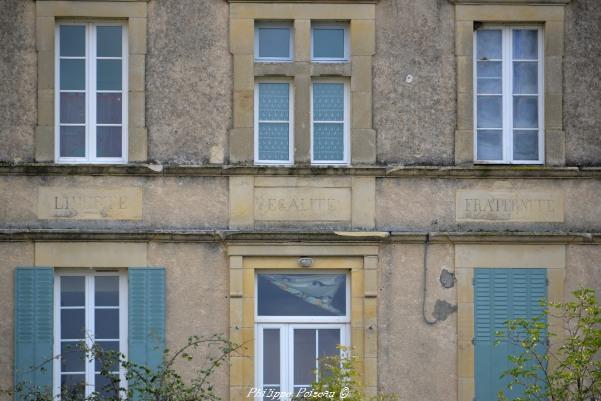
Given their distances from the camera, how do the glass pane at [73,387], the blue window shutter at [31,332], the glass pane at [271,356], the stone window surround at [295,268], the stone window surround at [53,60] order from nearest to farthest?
the glass pane at [73,387] < the blue window shutter at [31,332] < the stone window surround at [295,268] < the stone window surround at [53,60] < the glass pane at [271,356]

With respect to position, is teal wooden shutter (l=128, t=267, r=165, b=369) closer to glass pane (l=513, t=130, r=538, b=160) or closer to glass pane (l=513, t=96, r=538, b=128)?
glass pane (l=513, t=130, r=538, b=160)

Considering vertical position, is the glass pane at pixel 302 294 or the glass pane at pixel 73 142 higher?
the glass pane at pixel 73 142

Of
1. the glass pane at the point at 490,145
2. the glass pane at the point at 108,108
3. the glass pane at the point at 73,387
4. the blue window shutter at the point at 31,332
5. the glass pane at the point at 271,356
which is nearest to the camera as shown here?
the glass pane at the point at 73,387

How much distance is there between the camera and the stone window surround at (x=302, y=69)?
16734 millimetres

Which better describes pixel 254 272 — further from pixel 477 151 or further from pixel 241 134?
pixel 477 151

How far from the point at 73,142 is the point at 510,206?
5.38m

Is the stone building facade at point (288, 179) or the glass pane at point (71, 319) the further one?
the glass pane at point (71, 319)

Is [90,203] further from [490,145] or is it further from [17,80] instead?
[490,145]

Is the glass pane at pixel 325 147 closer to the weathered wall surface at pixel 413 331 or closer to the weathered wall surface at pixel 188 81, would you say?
the weathered wall surface at pixel 188 81

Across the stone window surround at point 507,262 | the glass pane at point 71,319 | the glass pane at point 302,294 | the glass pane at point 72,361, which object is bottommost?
the glass pane at point 72,361

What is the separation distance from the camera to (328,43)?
17016mm

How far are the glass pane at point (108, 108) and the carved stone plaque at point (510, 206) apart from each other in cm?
428

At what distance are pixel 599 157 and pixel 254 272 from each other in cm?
443

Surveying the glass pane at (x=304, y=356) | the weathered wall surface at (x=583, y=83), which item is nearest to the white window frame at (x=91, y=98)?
the glass pane at (x=304, y=356)
